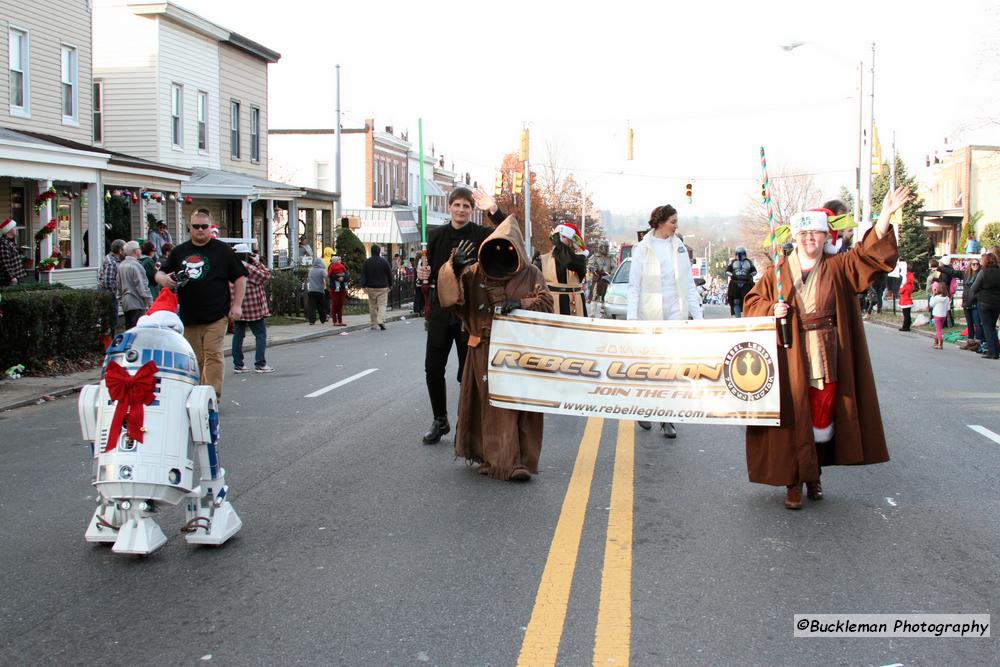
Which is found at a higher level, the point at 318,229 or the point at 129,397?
the point at 318,229

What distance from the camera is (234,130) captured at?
33.0 metres

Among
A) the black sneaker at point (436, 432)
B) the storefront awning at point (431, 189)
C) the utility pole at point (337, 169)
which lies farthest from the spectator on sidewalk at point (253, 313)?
the storefront awning at point (431, 189)

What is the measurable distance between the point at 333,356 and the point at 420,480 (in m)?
10.2

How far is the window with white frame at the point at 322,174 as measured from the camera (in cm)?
5594

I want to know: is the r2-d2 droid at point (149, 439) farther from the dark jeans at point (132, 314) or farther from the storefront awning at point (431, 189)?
the storefront awning at point (431, 189)

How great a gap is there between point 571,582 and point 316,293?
2056 centimetres

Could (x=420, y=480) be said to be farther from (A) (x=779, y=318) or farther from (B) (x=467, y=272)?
(A) (x=779, y=318)

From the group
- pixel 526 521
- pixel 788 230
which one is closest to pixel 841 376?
pixel 788 230

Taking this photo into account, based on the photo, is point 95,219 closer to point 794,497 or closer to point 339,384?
point 339,384

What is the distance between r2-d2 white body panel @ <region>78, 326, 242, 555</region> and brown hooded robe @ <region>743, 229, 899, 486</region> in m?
3.35

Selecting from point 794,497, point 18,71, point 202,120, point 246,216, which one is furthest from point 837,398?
point 202,120

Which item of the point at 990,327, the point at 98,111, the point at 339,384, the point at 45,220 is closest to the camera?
the point at 339,384

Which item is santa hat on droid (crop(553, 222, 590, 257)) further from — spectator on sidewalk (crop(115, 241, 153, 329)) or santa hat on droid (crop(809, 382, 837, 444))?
spectator on sidewalk (crop(115, 241, 153, 329))

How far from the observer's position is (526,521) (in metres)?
6.20
